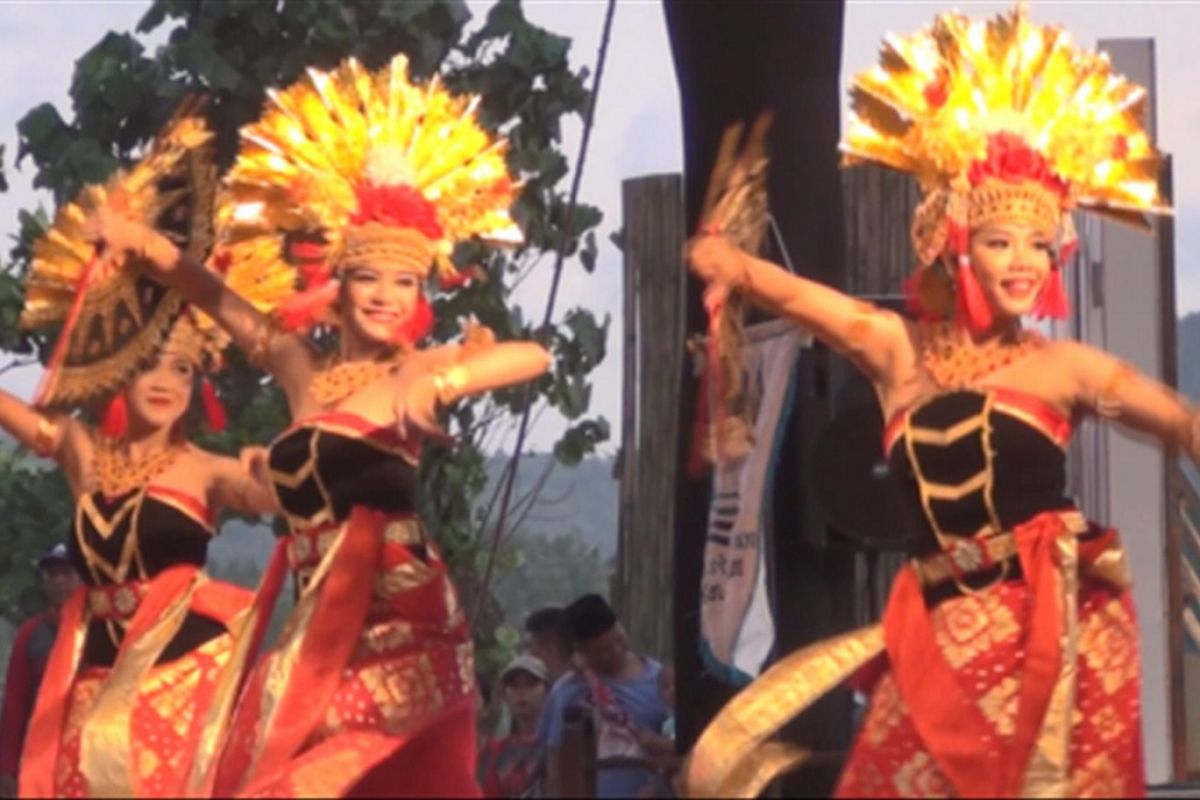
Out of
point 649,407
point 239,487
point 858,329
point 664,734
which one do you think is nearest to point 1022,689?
point 858,329

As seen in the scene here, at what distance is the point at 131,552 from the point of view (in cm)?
825

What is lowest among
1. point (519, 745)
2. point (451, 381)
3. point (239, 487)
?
point (519, 745)

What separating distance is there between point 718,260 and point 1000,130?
61cm

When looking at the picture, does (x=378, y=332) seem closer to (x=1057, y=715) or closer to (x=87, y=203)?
(x=87, y=203)

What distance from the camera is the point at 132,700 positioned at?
813 cm

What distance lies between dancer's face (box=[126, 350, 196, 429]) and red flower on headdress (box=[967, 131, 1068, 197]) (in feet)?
6.80

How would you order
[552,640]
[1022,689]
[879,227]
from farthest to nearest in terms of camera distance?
[879,227] < [552,640] < [1022,689]

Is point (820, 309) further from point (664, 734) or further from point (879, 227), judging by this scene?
point (879, 227)

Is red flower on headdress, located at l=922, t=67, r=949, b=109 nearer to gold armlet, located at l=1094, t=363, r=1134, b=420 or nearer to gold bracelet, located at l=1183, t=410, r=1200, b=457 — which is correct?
A: gold armlet, located at l=1094, t=363, r=1134, b=420

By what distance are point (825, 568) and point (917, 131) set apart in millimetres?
2186

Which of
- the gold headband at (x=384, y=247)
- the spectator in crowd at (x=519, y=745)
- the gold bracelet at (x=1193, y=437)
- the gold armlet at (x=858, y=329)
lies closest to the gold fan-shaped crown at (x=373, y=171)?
the gold headband at (x=384, y=247)

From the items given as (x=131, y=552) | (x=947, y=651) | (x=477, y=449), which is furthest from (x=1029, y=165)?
(x=477, y=449)

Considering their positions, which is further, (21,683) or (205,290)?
(21,683)

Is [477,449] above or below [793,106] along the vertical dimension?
below
